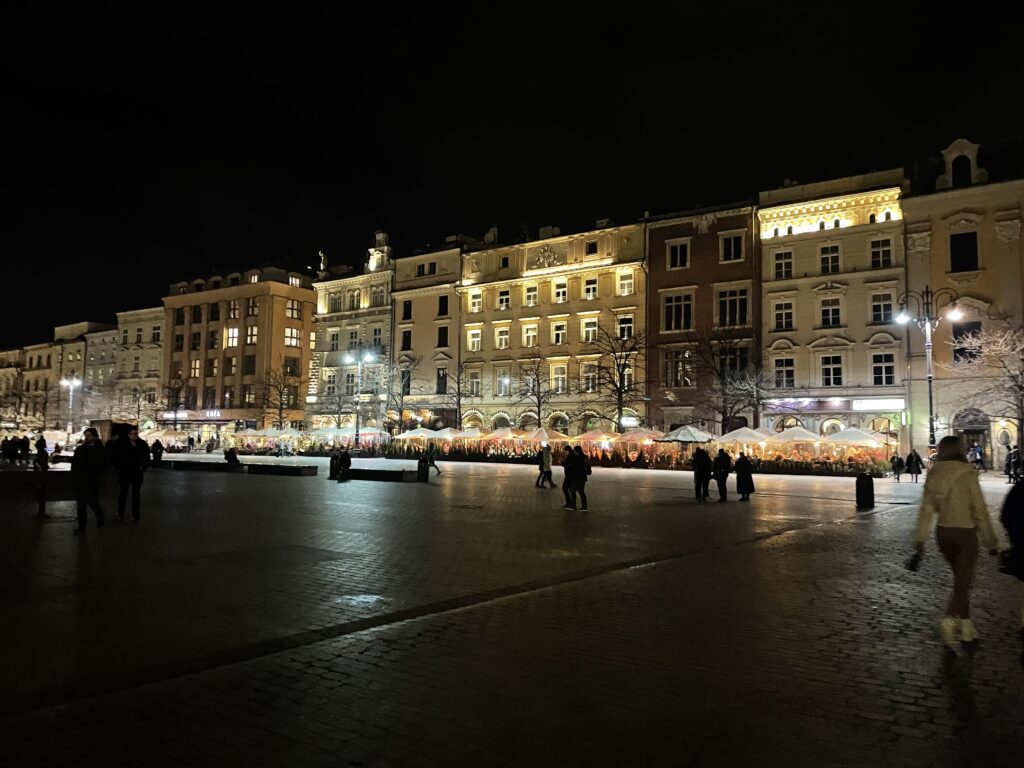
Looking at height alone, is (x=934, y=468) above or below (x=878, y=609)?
above

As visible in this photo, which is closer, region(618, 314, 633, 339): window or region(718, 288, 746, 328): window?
region(718, 288, 746, 328): window

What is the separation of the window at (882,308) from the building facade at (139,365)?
2680 inches

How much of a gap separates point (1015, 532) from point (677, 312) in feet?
151

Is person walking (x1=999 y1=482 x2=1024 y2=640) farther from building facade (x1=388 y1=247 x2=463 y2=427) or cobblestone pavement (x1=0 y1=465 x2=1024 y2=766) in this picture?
building facade (x1=388 y1=247 x2=463 y2=427)

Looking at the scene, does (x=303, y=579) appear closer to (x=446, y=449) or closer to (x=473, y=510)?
(x=473, y=510)

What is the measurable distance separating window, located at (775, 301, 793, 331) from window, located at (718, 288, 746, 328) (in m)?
2.04

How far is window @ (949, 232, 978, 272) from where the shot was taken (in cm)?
4119

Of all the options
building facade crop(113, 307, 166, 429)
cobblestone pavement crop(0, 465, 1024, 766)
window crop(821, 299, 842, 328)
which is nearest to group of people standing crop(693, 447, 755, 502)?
cobblestone pavement crop(0, 465, 1024, 766)

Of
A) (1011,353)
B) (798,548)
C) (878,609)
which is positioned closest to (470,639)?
(878,609)

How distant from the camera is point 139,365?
276ft

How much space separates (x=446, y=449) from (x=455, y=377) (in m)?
12.6

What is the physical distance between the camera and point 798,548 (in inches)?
480

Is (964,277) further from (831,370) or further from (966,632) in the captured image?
(966,632)

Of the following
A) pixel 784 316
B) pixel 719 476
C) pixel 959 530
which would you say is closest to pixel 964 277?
pixel 784 316
